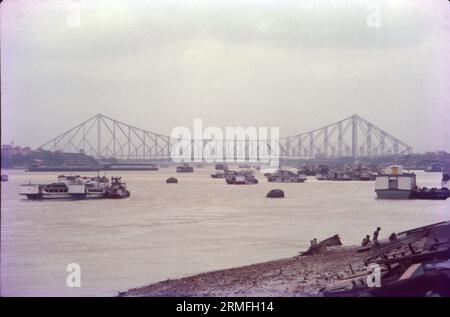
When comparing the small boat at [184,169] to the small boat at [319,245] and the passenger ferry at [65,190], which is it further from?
the small boat at [319,245]

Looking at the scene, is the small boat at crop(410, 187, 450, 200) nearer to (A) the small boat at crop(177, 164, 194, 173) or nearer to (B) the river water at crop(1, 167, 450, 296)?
(B) the river water at crop(1, 167, 450, 296)

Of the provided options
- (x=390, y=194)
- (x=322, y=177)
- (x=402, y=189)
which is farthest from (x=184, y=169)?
(x=402, y=189)

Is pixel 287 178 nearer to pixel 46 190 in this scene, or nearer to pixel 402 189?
pixel 402 189

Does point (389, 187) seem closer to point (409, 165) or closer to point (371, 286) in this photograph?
point (409, 165)

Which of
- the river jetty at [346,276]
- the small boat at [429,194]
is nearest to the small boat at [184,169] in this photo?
the small boat at [429,194]

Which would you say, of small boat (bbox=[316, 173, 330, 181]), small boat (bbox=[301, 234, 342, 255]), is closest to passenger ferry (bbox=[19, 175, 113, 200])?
small boat (bbox=[301, 234, 342, 255])
